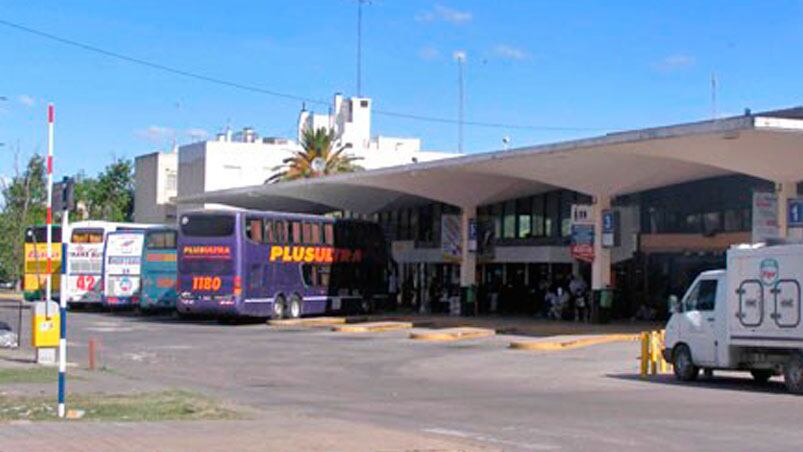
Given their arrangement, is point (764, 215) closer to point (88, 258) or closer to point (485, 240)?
point (485, 240)

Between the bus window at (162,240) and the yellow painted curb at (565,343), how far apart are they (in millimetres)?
19574

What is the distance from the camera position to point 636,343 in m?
32.2

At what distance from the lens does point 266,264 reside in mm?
41656

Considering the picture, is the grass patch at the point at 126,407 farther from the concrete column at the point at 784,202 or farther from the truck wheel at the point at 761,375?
the concrete column at the point at 784,202

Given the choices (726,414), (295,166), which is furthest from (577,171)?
(295,166)

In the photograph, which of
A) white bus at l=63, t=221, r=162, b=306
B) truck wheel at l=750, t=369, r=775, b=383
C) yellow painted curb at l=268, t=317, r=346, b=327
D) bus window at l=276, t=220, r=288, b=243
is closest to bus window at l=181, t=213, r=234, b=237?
bus window at l=276, t=220, r=288, b=243

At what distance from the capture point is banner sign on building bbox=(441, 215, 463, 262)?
4838 cm

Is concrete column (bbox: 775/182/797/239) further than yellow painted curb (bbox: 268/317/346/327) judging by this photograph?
No

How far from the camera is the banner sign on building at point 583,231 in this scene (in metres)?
39.9

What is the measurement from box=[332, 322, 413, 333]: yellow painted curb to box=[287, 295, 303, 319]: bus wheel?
3587 millimetres

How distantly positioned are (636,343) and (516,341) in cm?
356

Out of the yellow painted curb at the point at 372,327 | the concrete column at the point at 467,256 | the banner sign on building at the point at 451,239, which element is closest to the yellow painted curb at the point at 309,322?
the yellow painted curb at the point at 372,327

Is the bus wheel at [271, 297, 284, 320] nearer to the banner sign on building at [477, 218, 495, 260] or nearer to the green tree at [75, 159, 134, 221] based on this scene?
the banner sign on building at [477, 218, 495, 260]

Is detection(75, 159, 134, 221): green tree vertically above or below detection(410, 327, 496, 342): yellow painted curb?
above
